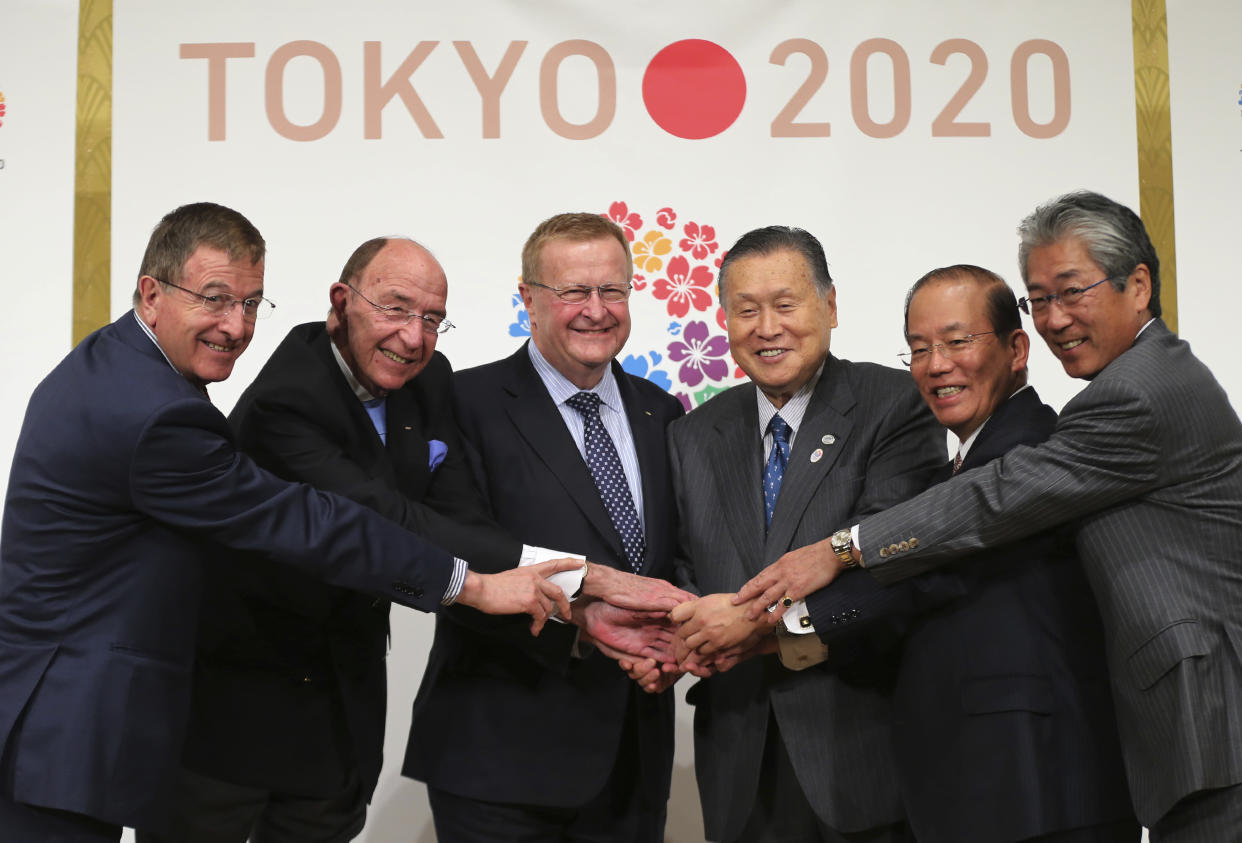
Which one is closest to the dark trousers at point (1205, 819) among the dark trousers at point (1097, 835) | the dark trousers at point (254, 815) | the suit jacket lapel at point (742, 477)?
the dark trousers at point (1097, 835)

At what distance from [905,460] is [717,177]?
1.61 metres

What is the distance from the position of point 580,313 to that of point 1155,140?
94.1 inches

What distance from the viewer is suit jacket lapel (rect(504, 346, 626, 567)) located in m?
2.65

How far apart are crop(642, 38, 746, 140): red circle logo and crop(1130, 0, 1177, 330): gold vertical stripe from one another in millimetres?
1392

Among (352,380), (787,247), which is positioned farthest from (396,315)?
(787,247)

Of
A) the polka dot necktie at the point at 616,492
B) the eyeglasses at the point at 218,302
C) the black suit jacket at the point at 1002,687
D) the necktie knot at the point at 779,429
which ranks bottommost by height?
the black suit jacket at the point at 1002,687

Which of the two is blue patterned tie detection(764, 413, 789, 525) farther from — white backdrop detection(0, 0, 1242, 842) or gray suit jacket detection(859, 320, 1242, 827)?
white backdrop detection(0, 0, 1242, 842)

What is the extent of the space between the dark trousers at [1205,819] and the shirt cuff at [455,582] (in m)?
1.44

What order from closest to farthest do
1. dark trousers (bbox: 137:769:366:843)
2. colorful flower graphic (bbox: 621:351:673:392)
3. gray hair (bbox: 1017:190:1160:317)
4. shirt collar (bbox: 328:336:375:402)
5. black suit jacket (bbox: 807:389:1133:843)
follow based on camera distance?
black suit jacket (bbox: 807:389:1133:843)
gray hair (bbox: 1017:190:1160:317)
dark trousers (bbox: 137:769:366:843)
shirt collar (bbox: 328:336:375:402)
colorful flower graphic (bbox: 621:351:673:392)

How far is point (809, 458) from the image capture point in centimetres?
257

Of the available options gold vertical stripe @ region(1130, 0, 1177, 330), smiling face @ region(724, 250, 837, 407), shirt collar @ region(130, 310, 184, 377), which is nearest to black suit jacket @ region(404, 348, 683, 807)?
smiling face @ region(724, 250, 837, 407)

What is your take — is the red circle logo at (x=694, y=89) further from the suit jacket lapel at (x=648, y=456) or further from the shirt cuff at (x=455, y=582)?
the shirt cuff at (x=455, y=582)

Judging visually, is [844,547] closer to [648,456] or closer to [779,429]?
[779,429]

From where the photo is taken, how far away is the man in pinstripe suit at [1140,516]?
2023 millimetres
